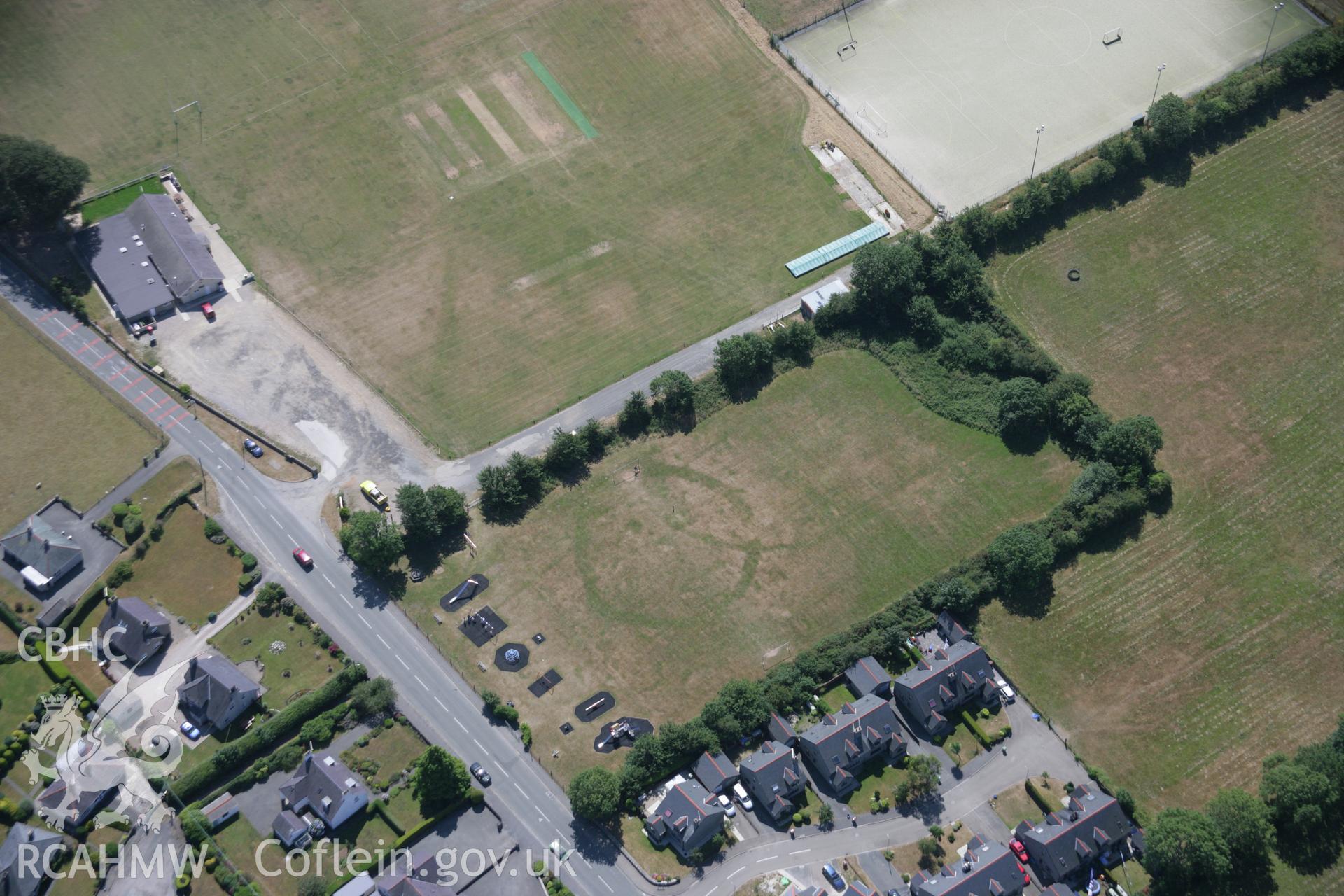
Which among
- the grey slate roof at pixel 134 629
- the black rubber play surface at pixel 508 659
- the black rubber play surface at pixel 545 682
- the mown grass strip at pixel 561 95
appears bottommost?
the black rubber play surface at pixel 545 682

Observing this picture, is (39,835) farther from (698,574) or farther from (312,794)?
(698,574)

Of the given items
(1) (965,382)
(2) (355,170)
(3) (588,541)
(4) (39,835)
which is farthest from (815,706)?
(2) (355,170)

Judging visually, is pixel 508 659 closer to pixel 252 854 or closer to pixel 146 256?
pixel 252 854

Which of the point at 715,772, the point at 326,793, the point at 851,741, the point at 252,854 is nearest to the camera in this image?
the point at 252,854

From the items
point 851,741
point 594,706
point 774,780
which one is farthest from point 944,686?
point 594,706

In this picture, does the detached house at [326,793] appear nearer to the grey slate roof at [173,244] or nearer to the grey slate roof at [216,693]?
the grey slate roof at [216,693]

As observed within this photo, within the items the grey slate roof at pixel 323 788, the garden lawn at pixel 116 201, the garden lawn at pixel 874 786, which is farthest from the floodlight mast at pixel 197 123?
the garden lawn at pixel 874 786
